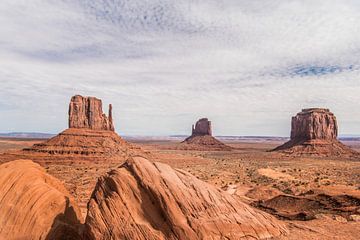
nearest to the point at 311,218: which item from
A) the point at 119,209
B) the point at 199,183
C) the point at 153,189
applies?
the point at 199,183

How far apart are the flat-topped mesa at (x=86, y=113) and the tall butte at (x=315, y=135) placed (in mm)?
A: 67897

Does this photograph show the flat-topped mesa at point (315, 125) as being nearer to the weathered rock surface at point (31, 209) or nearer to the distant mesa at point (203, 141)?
the distant mesa at point (203, 141)

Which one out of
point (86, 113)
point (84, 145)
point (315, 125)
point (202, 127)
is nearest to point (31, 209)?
point (84, 145)

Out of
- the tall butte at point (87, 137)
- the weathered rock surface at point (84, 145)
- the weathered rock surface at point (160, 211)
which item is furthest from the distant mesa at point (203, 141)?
the weathered rock surface at point (160, 211)

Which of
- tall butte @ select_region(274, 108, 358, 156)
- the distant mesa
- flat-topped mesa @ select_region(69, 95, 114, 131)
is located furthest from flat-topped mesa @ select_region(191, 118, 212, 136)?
→ flat-topped mesa @ select_region(69, 95, 114, 131)

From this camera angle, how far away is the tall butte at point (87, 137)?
6650 centimetres

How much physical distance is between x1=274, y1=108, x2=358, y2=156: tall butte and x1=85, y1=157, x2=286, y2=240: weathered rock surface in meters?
96.3

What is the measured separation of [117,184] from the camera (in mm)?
11672

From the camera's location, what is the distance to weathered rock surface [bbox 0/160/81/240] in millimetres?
11500

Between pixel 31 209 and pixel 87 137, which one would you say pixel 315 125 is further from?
pixel 31 209

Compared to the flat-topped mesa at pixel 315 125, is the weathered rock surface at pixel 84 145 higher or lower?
lower

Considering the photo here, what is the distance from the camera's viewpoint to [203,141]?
159 m

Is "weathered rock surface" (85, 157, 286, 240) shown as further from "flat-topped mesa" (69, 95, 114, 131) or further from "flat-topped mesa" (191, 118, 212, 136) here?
"flat-topped mesa" (191, 118, 212, 136)

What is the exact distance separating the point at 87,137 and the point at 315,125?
87628 mm
